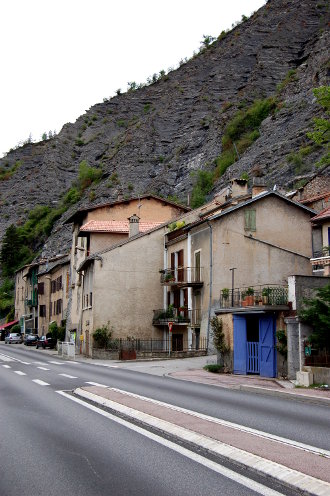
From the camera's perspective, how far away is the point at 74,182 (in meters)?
116

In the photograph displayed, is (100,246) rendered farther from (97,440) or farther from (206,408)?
(97,440)

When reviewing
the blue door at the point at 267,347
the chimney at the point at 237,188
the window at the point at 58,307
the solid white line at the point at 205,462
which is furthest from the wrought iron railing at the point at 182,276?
the solid white line at the point at 205,462

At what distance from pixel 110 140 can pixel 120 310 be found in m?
95.5

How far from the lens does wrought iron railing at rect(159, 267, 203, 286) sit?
36.6 meters

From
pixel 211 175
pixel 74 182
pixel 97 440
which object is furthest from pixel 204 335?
pixel 74 182

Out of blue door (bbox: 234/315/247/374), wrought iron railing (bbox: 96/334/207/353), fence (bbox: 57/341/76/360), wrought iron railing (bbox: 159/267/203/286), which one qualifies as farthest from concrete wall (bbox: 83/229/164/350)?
blue door (bbox: 234/315/247/374)

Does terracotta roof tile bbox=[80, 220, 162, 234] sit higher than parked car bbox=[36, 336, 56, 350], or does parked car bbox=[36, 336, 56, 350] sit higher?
terracotta roof tile bbox=[80, 220, 162, 234]

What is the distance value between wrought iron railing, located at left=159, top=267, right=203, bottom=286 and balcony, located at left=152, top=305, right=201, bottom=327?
1.80m

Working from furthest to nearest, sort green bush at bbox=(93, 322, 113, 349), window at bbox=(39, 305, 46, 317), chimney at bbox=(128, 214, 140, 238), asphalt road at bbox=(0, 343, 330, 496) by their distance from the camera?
1. window at bbox=(39, 305, 46, 317)
2. chimney at bbox=(128, 214, 140, 238)
3. green bush at bbox=(93, 322, 113, 349)
4. asphalt road at bbox=(0, 343, 330, 496)

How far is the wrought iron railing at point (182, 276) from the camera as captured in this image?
36562 millimetres

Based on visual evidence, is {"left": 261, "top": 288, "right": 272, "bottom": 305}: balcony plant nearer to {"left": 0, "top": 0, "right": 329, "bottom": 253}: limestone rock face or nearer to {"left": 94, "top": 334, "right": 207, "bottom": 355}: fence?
{"left": 94, "top": 334, "right": 207, "bottom": 355}: fence

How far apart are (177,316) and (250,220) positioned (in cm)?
777

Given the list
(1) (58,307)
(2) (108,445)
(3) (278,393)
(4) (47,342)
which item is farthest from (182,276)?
(2) (108,445)

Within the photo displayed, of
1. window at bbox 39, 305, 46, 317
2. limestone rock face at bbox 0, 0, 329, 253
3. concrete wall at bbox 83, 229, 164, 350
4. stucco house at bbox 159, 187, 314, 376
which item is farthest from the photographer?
limestone rock face at bbox 0, 0, 329, 253
